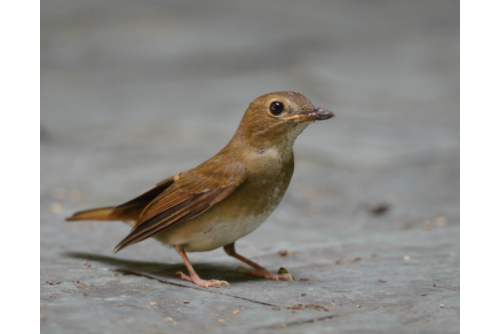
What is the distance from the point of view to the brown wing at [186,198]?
3913 mm

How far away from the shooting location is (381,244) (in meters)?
5.46

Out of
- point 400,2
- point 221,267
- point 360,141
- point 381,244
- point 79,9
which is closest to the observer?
point 221,267

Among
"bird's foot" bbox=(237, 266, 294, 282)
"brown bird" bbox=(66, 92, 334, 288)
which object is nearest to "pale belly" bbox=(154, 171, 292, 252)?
"brown bird" bbox=(66, 92, 334, 288)

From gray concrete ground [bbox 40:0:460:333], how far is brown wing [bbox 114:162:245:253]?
38cm

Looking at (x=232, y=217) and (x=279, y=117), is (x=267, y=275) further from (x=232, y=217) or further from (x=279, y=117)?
(x=279, y=117)

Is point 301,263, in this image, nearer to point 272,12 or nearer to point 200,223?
point 200,223

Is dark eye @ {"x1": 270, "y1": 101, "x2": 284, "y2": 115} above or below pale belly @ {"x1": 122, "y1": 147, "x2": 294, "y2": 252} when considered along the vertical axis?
above

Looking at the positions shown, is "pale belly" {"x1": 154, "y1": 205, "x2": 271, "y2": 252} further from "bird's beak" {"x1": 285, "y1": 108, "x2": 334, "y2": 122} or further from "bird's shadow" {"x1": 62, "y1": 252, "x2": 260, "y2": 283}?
"bird's beak" {"x1": 285, "y1": 108, "x2": 334, "y2": 122}

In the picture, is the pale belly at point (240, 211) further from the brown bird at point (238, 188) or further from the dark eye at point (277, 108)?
the dark eye at point (277, 108)

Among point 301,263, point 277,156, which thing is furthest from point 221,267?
point 277,156

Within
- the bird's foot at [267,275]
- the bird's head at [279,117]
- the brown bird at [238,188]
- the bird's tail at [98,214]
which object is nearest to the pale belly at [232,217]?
the brown bird at [238,188]

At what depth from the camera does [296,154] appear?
959 centimetres

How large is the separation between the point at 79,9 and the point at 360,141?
986 cm

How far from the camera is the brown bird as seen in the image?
3924 mm
